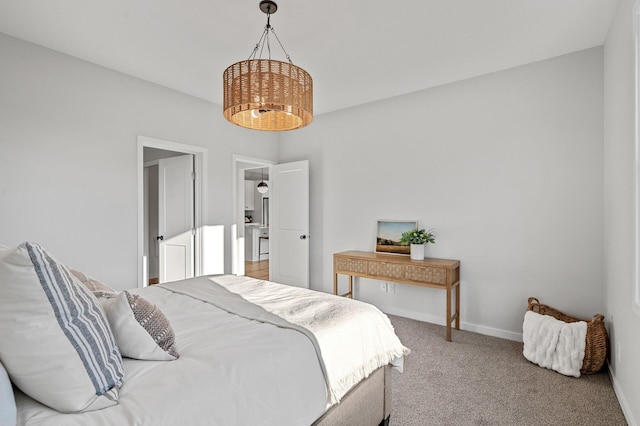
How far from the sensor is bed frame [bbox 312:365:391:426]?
5.05 ft

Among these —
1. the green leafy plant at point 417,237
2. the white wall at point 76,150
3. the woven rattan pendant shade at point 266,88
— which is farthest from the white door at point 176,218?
the green leafy plant at point 417,237

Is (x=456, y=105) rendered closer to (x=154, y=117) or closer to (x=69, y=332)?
(x=154, y=117)

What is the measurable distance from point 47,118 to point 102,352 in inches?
106

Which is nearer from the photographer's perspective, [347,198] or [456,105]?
[456,105]

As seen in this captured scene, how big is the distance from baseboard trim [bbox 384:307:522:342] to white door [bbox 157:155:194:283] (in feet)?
8.48

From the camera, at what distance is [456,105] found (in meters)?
3.59

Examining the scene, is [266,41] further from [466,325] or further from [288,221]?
[466,325]

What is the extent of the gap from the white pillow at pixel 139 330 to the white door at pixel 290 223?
338 centimetres

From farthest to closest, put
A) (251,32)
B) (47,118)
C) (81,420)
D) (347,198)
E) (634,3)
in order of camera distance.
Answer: (347,198) < (47,118) < (251,32) < (634,3) < (81,420)

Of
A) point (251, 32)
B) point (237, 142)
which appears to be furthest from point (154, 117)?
point (251, 32)

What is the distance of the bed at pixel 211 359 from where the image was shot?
930 mm

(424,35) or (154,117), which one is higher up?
(424,35)

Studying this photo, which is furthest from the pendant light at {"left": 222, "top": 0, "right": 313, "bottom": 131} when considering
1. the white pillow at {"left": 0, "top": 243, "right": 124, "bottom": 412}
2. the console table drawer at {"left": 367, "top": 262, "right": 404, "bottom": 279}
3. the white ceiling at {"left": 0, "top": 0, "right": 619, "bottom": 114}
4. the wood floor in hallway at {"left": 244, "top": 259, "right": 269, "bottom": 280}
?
the wood floor in hallway at {"left": 244, "top": 259, "right": 269, "bottom": 280}

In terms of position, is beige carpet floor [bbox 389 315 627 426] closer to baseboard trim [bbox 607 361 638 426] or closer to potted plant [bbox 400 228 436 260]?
baseboard trim [bbox 607 361 638 426]
